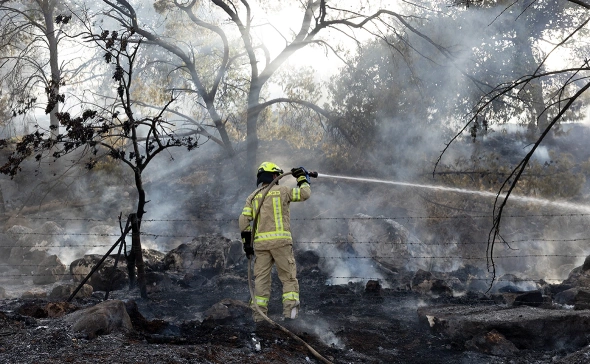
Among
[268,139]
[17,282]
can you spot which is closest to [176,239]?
[17,282]

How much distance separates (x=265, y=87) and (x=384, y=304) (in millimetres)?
12124

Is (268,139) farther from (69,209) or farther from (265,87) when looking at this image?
(69,209)

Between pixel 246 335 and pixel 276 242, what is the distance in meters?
1.22

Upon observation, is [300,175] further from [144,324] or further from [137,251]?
[137,251]

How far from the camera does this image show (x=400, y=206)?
1429cm

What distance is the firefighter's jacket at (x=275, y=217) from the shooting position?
6.30 m

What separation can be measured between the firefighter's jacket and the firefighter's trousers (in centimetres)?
10

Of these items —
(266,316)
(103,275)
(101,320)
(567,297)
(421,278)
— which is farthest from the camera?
(421,278)

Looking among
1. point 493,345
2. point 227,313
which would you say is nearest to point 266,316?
point 227,313

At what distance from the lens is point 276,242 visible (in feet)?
20.6

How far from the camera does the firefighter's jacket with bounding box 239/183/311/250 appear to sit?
20.7 ft

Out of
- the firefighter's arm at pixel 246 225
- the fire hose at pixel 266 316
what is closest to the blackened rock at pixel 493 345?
the fire hose at pixel 266 316

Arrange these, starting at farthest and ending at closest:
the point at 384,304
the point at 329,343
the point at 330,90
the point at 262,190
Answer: the point at 330,90 → the point at 384,304 → the point at 262,190 → the point at 329,343

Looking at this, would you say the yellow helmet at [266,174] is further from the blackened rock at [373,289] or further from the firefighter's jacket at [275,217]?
the blackened rock at [373,289]
